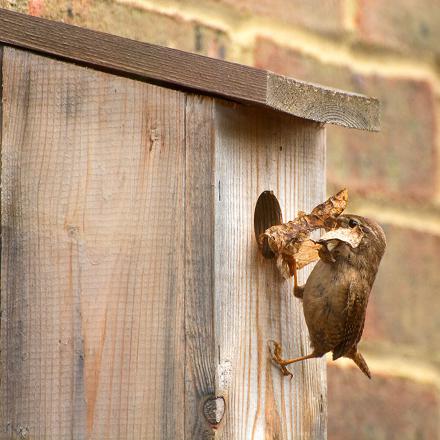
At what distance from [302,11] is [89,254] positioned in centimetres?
131

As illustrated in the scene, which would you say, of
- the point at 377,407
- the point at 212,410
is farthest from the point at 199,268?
the point at 377,407

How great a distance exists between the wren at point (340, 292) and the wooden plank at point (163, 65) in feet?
1.42

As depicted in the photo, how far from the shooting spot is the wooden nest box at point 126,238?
2891 millimetres

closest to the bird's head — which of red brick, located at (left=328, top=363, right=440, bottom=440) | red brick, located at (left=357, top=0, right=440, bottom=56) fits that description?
red brick, located at (left=328, top=363, right=440, bottom=440)

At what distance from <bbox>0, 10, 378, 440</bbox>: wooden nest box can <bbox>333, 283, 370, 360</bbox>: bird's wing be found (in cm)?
33

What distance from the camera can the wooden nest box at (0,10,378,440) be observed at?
289cm

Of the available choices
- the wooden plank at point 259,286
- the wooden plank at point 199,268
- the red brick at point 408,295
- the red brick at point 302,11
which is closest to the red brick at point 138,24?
the red brick at point 302,11

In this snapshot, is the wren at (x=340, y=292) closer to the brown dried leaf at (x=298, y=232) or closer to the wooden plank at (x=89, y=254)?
the brown dried leaf at (x=298, y=232)

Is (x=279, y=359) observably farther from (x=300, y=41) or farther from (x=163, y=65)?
(x=300, y=41)

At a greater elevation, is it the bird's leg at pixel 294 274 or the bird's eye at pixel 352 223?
the bird's eye at pixel 352 223

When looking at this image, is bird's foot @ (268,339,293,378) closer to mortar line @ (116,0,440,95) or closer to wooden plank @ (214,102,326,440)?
wooden plank @ (214,102,326,440)

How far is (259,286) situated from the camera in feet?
10.2

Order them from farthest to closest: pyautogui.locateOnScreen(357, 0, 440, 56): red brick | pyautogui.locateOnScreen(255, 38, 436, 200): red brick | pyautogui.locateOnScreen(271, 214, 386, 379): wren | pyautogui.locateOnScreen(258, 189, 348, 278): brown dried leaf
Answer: pyautogui.locateOnScreen(357, 0, 440, 56): red brick, pyautogui.locateOnScreen(255, 38, 436, 200): red brick, pyautogui.locateOnScreen(271, 214, 386, 379): wren, pyautogui.locateOnScreen(258, 189, 348, 278): brown dried leaf

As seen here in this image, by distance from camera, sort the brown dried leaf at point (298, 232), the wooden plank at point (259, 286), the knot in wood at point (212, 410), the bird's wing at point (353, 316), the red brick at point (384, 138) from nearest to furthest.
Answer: the knot in wood at point (212, 410) < the wooden plank at point (259, 286) < the brown dried leaf at point (298, 232) < the bird's wing at point (353, 316) < the red brick at point (384, 138)
